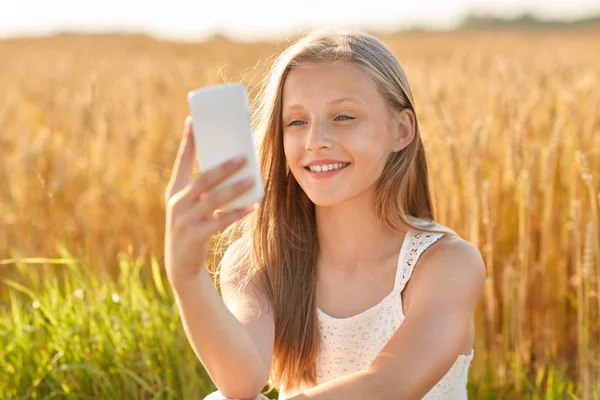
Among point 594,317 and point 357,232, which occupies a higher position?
point 357,232

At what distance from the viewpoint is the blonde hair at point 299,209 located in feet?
5.67

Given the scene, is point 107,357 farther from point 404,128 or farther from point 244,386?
point 404,128

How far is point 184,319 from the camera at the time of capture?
4.48 feet

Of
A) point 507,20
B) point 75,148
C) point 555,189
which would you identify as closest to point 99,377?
point 555,189

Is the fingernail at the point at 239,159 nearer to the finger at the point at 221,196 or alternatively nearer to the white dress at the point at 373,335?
the finger at the point at 221,196

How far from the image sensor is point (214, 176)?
3.63ft

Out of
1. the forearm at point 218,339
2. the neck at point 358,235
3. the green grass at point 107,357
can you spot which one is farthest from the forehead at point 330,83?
the green grass at point 107,357

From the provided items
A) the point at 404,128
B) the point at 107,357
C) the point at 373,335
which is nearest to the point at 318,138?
the point at 404,128

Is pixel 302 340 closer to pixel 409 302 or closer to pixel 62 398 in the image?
pixel 409 302

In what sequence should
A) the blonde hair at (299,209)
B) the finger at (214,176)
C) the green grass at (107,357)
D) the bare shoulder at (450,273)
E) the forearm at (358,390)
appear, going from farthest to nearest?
the green grass at (107,357) → the blonde hair at (299,209) → the bare shoulder at (450,273) → the forearm at (358,390) → the finger at (214,176)

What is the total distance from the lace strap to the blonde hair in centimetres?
2

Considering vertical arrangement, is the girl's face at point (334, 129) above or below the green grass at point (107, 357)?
above

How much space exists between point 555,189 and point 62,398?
73.1 inches

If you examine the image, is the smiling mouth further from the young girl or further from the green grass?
the green grass
